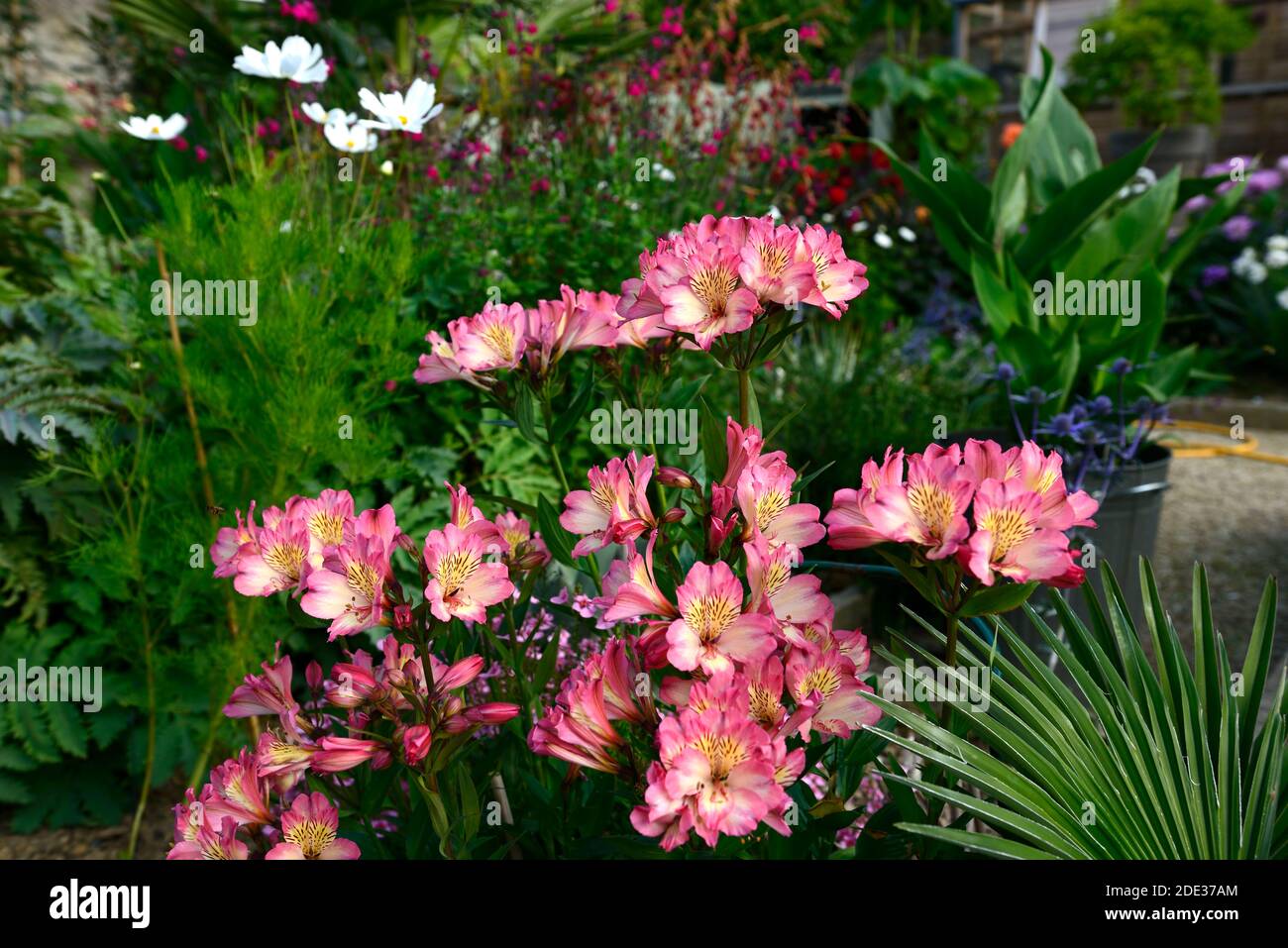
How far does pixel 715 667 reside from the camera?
0.83 meters

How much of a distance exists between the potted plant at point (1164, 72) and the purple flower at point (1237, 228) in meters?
1.28

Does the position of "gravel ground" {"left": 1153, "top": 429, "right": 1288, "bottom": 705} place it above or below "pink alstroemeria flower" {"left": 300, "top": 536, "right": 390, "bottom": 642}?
below

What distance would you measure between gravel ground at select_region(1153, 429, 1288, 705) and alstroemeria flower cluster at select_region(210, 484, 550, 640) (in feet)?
8.96

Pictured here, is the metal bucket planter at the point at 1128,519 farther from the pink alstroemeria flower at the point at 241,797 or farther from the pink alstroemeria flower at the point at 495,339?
the pink alstroemeria flower at the point at 241,797

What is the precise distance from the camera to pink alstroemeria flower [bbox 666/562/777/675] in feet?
2.77

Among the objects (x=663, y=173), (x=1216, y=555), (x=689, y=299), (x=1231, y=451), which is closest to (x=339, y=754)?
(x=689, y=299)

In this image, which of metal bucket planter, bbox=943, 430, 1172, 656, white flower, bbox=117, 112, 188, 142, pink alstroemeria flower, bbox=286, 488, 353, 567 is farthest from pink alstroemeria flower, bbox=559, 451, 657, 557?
metal bucket planter, bbox=943, 430, 1172, 656

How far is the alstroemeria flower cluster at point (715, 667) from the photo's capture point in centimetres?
79

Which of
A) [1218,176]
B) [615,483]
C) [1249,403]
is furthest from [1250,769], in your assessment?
[1249,403]

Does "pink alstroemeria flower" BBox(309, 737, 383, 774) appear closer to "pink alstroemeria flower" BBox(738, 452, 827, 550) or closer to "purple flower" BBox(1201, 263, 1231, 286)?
"pink alstroemeria flower" BBox(738, 452, 827, 550)

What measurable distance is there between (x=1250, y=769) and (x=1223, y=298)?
679cm

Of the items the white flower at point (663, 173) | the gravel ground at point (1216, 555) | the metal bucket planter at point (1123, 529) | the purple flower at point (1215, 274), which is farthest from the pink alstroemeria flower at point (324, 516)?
the purple flower at point (1215, 274)

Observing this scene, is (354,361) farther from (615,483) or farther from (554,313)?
(615,483)

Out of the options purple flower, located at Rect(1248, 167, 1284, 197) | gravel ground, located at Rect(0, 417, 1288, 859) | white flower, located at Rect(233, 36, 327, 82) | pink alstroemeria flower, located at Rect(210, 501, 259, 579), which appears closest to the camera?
pink alstroemeria flower, located at Rect(210, 501, 259, 579)
